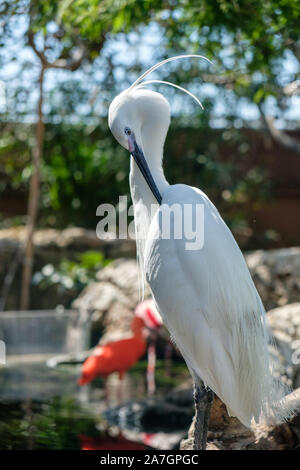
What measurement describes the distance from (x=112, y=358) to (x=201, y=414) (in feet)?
8.08

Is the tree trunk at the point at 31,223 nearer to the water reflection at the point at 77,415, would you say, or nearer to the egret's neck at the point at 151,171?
the water reflection at the point at 77,415

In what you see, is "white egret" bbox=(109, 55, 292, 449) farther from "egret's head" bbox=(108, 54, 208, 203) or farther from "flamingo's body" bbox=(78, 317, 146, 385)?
"flamingo's body" bbox=(78, 317, 146, 385)

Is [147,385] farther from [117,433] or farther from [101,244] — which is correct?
[101,244]

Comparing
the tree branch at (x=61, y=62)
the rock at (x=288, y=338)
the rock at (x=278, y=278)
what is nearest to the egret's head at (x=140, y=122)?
the rock at (x=288, y=338)

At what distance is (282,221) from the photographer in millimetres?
10891

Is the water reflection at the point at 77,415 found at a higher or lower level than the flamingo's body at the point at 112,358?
lower

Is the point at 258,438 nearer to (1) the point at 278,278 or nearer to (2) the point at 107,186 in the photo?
(1) the point at 278,278

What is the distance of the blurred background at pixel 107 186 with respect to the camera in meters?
4.05

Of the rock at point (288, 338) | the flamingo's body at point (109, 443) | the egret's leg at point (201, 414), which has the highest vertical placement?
the rock at point (288, 338)

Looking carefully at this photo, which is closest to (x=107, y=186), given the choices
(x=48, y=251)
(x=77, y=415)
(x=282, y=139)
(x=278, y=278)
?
(x=48, y=251)

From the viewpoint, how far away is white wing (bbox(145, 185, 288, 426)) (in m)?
2.48

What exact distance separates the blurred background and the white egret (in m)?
0.94

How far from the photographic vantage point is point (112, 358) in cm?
499

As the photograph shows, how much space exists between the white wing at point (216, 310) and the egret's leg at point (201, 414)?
0.10m
